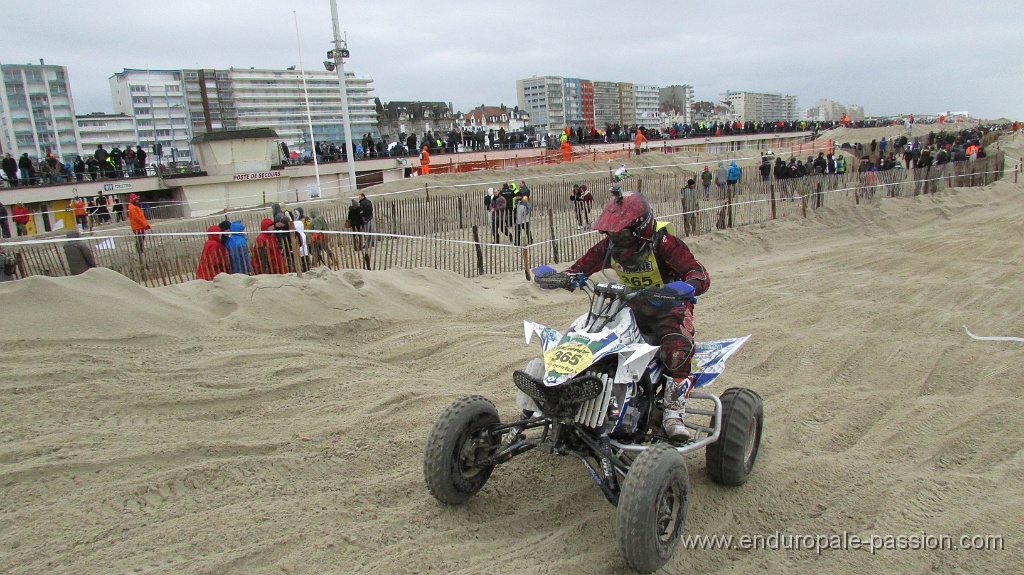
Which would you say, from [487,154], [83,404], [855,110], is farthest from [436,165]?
[855,110]

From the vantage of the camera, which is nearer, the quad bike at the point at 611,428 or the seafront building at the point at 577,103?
the quad bike at the point at 611,428

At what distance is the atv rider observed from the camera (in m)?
4.02

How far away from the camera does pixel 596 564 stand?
3381 millimetres

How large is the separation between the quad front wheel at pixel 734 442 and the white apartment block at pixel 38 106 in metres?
49.7

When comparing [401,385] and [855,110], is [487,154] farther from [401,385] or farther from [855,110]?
[855,110]

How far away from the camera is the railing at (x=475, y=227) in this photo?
9180mm

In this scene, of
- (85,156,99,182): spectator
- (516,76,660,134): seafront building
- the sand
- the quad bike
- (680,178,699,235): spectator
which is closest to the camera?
the quad bike

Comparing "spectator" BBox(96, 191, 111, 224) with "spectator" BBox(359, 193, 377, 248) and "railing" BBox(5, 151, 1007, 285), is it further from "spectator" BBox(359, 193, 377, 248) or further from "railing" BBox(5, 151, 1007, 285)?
"spectator" BBox(359, 193, 377, 248)

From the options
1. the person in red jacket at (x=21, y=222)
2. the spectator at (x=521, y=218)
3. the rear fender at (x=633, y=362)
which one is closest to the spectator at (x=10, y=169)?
the person in red jacket at (x=21, y=222)

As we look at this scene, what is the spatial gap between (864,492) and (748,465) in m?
0.74

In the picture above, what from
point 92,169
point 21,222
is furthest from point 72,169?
point 21,222

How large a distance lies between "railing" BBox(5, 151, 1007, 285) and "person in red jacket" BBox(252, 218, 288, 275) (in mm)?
158

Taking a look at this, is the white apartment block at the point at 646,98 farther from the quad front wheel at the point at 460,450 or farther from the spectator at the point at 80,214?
the quad front wheel at the point at 460,450

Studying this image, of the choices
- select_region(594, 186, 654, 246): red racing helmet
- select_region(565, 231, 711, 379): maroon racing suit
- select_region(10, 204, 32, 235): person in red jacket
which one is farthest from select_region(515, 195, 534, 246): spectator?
select_region(10, 204, 32, 235): person in red jacket
